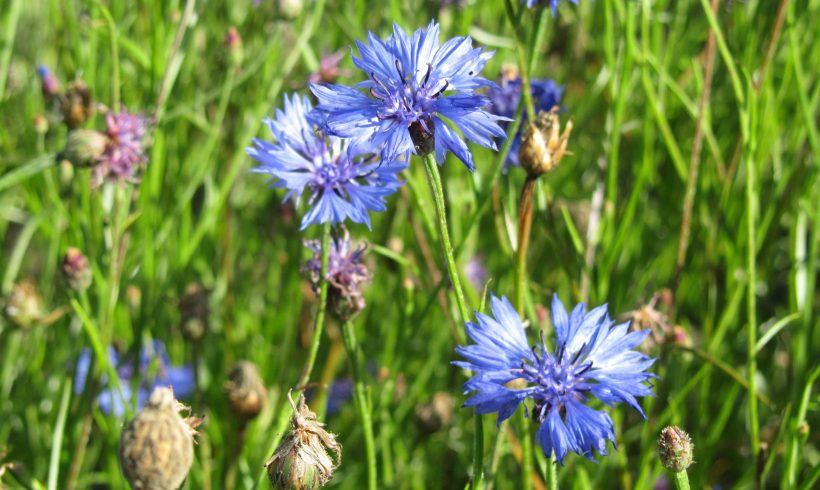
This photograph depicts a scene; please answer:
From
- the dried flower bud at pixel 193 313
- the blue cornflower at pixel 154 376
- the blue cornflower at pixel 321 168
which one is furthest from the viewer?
the blue cornflower at pixel 154 376

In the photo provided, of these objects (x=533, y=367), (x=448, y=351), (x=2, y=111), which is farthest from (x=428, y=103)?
(x=2, y=111)

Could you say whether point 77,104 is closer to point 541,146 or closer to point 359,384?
point 359,384

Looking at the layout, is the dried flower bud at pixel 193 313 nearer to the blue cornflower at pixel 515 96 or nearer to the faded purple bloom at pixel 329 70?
the faded purple bloom at pixel 329 70

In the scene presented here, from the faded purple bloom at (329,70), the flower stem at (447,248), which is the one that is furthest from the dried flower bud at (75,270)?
the flower stem at (447,248)

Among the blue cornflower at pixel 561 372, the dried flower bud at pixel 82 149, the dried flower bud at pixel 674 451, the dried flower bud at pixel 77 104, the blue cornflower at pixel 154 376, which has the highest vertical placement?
the dried flower bud at pixel 77 104

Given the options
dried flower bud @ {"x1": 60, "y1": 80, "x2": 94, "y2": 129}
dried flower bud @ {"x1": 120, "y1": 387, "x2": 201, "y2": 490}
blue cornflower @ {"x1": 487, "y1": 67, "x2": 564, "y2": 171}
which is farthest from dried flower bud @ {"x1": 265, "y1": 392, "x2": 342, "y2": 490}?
dried flower bud @ {"x1": 60, "y1": 80, "x2": 94, "y2": 129}

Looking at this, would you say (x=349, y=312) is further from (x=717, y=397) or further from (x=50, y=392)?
(x=717, y=397)

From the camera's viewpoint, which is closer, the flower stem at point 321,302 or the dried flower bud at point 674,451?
the dried flower bud at point 674,451

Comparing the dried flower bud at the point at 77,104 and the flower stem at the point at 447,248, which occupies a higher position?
the dried flower bud at the point at 77,104

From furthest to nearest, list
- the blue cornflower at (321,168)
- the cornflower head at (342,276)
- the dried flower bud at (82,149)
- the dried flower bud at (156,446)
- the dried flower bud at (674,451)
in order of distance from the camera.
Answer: the dried flower bud at (82,149), the cornflower head at (342,276), the blue cornflower at (321,168), the dried flower bud at (674,451), the dried flower bud at (156,446)
